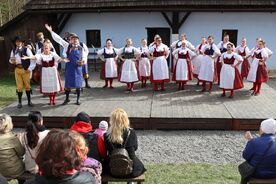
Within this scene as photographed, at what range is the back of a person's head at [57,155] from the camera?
2.31 m

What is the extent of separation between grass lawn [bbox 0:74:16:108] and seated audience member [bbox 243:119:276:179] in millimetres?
7457

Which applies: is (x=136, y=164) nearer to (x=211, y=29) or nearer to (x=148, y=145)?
(x=148, y=145)

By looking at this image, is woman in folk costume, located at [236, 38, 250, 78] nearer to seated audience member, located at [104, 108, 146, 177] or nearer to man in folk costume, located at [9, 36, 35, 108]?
man in folk costume, located at [9, 36, 35, 108]

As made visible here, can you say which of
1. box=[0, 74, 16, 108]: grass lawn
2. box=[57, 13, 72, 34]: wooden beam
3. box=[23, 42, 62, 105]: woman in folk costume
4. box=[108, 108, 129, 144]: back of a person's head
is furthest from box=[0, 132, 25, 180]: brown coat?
box=[57, 13, 72, 34]: wooden beam

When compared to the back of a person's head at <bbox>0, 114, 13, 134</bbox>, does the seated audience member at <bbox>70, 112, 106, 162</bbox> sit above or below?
below

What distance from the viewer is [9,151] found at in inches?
180

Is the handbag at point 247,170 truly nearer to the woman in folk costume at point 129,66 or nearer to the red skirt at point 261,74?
the red skirt at point 261,74

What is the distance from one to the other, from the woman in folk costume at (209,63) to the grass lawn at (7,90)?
5.77 metres

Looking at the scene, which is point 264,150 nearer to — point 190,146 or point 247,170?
point 247,170

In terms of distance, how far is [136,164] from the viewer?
4562 millimetres

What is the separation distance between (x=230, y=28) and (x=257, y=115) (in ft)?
24.4

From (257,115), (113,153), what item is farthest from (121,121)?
(257,115)

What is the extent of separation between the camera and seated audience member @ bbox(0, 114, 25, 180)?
178 inches

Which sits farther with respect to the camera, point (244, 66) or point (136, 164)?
point (244, 66)
